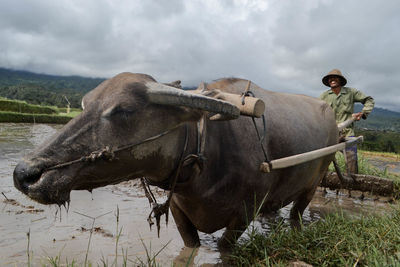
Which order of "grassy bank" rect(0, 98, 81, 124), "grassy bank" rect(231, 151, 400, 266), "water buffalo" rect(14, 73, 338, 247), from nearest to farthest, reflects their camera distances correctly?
"water buffalo" rect(14, 73, 338, 247) → "grassy bank" rect(231, 151, 400, 266) → "grassy bank" rect(0, 98, 81, 124)

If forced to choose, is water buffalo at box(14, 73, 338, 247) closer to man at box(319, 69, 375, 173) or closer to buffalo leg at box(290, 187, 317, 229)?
buffalo leg at box(290, 187, 317, 229)

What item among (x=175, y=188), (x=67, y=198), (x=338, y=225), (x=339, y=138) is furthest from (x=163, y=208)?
(x=339, y=138)

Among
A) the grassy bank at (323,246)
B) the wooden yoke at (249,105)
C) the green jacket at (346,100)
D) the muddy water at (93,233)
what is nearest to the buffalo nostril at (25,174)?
the muddy water at (93,233)

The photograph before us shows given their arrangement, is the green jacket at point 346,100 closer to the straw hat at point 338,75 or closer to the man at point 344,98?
the man at point 344,98

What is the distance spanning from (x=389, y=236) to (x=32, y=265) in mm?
2916

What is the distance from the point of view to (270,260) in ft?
8.14

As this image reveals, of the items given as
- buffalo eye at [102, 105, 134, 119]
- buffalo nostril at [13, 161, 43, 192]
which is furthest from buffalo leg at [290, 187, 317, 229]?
buffalo nostril at [13, 161, 43, 192]

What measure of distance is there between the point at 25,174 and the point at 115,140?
1.55 feet

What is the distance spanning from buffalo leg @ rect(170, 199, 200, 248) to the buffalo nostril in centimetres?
133

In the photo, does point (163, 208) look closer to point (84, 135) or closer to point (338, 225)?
point (84, 135)

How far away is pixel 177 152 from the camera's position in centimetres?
215

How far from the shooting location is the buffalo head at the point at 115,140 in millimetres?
1688

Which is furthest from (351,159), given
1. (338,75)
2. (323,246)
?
(323,246)

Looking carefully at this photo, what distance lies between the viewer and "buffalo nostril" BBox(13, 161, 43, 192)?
1.63m
